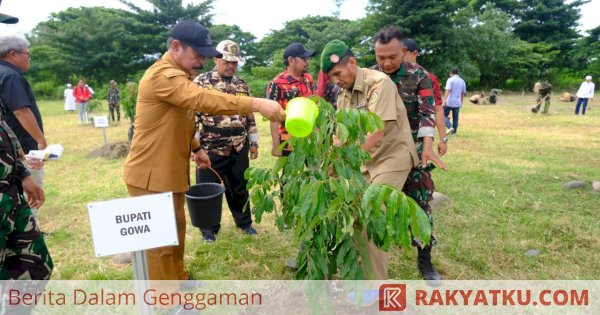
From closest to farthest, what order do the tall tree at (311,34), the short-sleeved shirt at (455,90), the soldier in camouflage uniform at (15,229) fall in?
the soldier in camouflage uniform at (15,229) → the short-sleeved shirt at (455,90) → the tall tree at (311,34)

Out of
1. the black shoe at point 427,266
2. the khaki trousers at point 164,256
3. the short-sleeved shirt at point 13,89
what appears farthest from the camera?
the short-sleeved shirt at point 13,89

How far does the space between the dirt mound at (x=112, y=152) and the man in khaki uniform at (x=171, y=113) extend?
6.24 metres

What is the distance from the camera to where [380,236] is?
5.70 feet

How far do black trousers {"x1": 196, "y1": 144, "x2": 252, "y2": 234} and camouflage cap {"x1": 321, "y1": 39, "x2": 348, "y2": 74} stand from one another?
171 cm

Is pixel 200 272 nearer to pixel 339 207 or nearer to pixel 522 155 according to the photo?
pixel 339 207

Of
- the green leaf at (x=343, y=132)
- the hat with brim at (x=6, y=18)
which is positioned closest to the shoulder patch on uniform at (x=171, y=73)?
the hat with brim at (x=6, y=18)

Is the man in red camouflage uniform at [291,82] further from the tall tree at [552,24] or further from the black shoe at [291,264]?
the tall tree at [552,24]

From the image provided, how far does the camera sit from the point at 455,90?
9680mm

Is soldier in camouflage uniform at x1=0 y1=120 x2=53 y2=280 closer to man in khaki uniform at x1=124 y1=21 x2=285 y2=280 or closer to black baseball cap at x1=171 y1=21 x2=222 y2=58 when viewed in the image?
man in khaki uniform at x1=124 y1=21 x2=285 y2=280

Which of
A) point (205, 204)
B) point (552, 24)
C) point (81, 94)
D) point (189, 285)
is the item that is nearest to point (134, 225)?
point (189, 285)

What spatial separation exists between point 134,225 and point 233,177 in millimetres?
2084

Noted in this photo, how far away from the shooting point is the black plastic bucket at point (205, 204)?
328 cm

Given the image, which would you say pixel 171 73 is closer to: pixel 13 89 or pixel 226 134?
pixel 226 134

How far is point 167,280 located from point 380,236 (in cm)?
162
